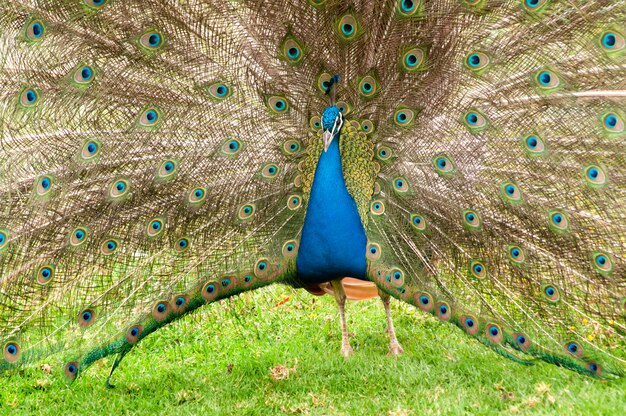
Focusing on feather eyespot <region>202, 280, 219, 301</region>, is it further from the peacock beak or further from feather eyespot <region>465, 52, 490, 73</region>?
feather eyespot <region>465, 52, 490, 73</region>

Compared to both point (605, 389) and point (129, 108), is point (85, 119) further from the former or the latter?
point (605, 389)

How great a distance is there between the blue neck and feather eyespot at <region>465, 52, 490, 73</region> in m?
0.79

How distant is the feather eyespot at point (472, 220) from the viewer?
398 centimetres

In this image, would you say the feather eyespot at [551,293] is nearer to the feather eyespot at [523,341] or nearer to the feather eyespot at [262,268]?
the feather eyespot at [523,341]

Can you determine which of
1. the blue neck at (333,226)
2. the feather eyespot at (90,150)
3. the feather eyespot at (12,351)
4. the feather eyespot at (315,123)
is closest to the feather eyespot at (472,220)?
the blue neck at (333,226)

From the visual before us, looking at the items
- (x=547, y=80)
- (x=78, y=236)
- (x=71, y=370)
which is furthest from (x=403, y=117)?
(x=71, y=370)

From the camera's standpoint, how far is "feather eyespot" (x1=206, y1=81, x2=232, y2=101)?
Answer: 158 inches

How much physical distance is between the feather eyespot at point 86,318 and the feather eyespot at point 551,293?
7.90 feet

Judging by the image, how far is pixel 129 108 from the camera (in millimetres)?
3943

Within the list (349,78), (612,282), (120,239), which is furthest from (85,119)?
(612,282)

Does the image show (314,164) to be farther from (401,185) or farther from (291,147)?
(401,185)

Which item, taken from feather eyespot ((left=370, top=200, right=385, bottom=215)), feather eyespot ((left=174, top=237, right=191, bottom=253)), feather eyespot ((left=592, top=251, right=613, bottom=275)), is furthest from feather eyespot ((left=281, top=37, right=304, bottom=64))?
feather eyespot ((left=592, top=251, right=613, bottom=275))

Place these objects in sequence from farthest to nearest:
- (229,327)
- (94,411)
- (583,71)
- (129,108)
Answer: (229,327)
(94,411)
(129,108)
(583,71)

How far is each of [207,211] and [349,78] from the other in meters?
1.07
